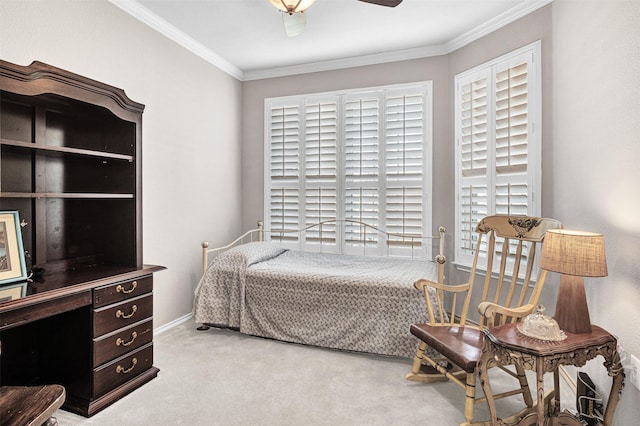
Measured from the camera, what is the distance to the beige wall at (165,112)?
2365mm

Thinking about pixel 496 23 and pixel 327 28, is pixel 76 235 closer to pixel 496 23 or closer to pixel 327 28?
pixel 327 28

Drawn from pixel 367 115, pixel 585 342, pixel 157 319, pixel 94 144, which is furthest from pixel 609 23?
pixel 157 319

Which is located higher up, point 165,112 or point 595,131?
point 165,112

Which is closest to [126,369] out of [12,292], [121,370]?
[121,370]

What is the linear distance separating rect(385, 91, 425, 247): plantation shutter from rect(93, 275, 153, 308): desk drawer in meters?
2.49

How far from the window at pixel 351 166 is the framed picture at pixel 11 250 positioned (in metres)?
2.68

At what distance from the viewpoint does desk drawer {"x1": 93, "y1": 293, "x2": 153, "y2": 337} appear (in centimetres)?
210

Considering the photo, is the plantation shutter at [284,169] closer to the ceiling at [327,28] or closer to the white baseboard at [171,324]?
the ceiling at [327,28]

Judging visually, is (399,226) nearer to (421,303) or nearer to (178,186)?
(421,303)

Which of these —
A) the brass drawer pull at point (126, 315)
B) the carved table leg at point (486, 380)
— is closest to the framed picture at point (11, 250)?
the brass drawer pull at point (126, 315)

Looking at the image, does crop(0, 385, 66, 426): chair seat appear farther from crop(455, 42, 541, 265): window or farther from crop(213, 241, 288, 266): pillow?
crop(455, 42, 541, 265): window

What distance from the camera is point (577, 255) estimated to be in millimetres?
1658

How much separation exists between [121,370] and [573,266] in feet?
8.47

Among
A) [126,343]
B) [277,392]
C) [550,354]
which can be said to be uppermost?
[550,354]
